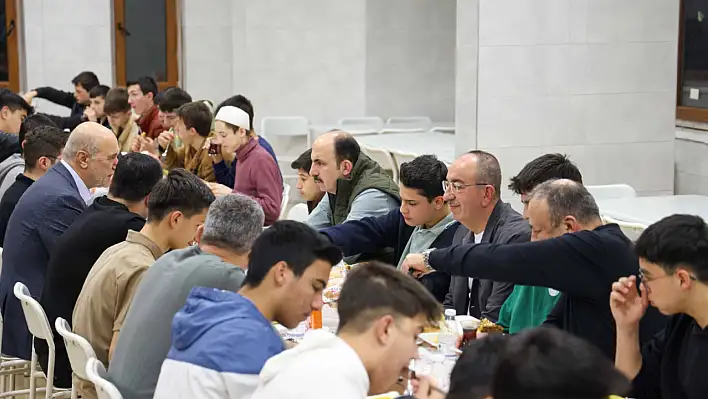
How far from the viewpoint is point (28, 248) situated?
4723mm

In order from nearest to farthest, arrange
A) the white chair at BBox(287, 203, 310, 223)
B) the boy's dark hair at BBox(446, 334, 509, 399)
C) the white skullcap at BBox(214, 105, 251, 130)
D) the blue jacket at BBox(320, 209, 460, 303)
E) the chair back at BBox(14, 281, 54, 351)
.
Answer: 1. the boy's dark hair at BBox(446, 334, 509, 399)
2. the chair back at BBox(14, 281, 54, 351)
3. the blue jacket at BBox(320, 209, 460, 303)
4. the white chair at BBox(287, 203, 310, 223)
5. the white skullcap at BBox(214, 105, 251, 130)

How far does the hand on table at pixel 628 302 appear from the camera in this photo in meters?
3.12

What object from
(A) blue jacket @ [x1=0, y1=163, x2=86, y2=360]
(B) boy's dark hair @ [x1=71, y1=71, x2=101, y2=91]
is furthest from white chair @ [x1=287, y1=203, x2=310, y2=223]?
(B) boy's dark hair @ [x1=71, y1=71, x2=101, y2=91]

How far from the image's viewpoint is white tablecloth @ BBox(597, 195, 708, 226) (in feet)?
19.3

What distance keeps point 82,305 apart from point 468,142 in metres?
4.05

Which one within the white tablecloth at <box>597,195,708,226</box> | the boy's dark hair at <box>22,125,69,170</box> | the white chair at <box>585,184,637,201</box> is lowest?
the white tablecloth at <box>597,195,708,226</box>

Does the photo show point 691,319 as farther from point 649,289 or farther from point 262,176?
point 262,176

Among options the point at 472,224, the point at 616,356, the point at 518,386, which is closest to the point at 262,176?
the point at 472,224

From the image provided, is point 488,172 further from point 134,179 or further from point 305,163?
point 305,163

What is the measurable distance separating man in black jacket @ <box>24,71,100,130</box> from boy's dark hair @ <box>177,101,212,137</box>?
2.88 meters

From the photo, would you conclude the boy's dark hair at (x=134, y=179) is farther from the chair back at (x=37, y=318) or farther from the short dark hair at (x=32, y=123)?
the short dark hair at (x=32, y=123)

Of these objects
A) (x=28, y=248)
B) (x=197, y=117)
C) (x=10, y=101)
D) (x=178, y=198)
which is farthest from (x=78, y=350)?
(x=10, y=101)

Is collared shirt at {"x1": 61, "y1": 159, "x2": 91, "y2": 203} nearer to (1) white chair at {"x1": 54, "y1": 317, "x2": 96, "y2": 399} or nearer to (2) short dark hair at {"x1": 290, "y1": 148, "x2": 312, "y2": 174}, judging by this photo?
(2) short dark hair at {"x1": 290, "y1": 148, "x2": 312, "y2": 174}

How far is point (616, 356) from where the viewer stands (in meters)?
3.22
